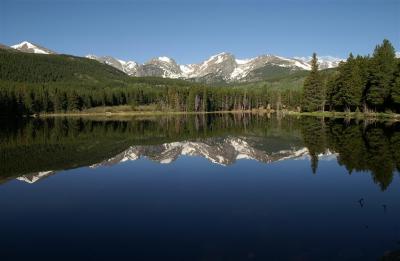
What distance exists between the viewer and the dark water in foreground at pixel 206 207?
1494 cm

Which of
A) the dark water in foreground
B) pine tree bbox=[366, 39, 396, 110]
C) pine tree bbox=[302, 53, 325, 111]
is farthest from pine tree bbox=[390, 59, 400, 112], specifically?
the dark water in foreground

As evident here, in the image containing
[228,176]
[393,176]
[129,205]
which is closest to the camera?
[129,205]

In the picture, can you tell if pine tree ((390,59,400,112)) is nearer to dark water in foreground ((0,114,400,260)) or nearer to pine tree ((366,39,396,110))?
Result: pine tree ((366,39,396,110))

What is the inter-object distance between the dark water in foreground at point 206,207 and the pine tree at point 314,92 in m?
102

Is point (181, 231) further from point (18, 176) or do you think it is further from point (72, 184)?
point (18, 176)

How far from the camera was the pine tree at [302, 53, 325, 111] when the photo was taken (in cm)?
14012

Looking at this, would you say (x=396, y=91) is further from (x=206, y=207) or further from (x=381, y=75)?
(x=206, y=207)

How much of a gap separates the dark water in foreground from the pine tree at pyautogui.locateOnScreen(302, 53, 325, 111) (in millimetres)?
101947

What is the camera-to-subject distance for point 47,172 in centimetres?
3475

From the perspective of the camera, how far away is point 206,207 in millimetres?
21234

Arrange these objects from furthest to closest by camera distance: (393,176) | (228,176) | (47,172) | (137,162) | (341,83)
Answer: (341,83) < (137,162) < (47,172) < (228,176) < (393,176)

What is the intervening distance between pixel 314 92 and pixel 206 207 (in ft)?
418

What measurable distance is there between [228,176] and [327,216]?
42.1 ft

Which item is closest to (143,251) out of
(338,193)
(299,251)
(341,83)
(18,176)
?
(299,251)
